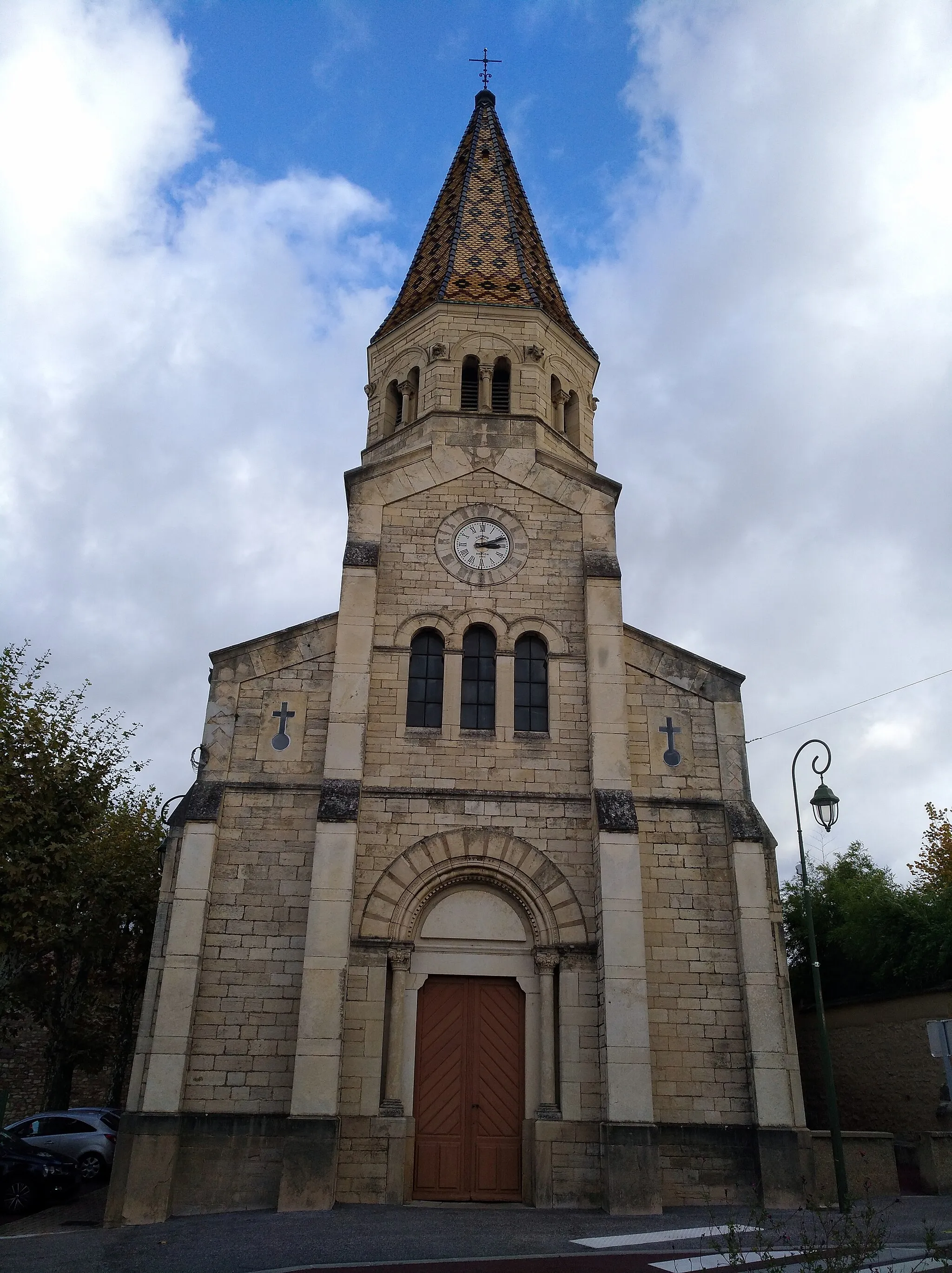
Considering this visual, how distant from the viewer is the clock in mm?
16625

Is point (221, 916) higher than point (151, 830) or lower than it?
lower

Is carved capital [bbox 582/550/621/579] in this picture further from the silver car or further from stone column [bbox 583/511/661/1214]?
the silver car

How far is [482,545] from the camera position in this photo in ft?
55.4

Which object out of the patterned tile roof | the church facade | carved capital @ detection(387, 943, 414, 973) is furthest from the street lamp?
the patterned tile roof

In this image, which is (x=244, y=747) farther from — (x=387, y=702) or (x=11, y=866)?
(x=11, y=866)

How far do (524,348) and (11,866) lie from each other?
1355 cm

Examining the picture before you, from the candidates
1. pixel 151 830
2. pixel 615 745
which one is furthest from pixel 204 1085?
pixel 151 830

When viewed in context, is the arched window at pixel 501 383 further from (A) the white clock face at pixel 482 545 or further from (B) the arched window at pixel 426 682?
(B) the arched window at pixel 426 682

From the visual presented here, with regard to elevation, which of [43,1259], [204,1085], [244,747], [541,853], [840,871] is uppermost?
[840,871]

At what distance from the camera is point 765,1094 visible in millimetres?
13227

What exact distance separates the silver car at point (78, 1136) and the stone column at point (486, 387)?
1555 centimetres

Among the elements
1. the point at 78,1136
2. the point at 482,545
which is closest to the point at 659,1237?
the point at 482,545

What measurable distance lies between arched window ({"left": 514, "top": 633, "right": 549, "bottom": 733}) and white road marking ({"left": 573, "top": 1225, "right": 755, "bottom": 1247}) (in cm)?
698

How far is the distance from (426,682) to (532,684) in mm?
1740
